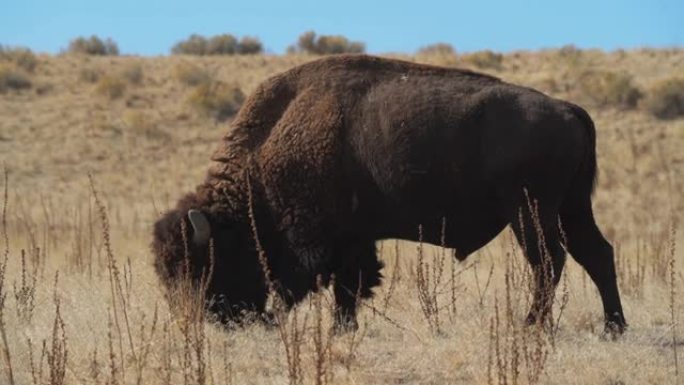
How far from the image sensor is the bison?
6648 millimetres

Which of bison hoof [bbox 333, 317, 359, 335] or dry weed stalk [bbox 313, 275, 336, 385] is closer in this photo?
dry weed stalk [bbox 313, 275, 336, 385]

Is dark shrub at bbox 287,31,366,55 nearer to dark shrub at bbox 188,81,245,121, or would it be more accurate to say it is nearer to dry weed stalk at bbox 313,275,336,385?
dark shrub at bbox 188,81,245,121

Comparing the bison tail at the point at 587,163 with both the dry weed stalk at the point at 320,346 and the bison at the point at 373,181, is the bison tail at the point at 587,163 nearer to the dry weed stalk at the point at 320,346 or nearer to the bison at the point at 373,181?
the bison at the point at 373,181

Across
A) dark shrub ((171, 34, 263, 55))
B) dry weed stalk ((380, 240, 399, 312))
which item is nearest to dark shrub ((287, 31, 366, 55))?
dark shrub ((171, 34, 263, 55))

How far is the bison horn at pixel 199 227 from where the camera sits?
722 cm

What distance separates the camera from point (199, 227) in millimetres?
7238

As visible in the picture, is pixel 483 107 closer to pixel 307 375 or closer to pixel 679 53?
pixel 307 375

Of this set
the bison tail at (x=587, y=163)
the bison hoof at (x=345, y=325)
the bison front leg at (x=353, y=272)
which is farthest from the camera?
the bison front leg at (x=353, y=272)

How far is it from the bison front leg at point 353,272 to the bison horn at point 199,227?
3.29 ft

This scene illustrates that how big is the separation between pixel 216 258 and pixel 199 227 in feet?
1.01

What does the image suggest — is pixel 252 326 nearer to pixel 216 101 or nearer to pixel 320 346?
pixel 320 346

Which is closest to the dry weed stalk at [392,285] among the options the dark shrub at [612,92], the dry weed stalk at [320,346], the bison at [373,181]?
the bison at [373,181]

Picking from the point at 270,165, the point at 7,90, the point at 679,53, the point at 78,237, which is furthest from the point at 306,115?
the point at 679,53

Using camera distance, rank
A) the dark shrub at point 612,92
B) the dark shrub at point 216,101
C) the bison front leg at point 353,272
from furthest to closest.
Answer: the dark shrub at point 216,101 < the dark shrub at point 612,92 < the bison front leg at point 353,272
